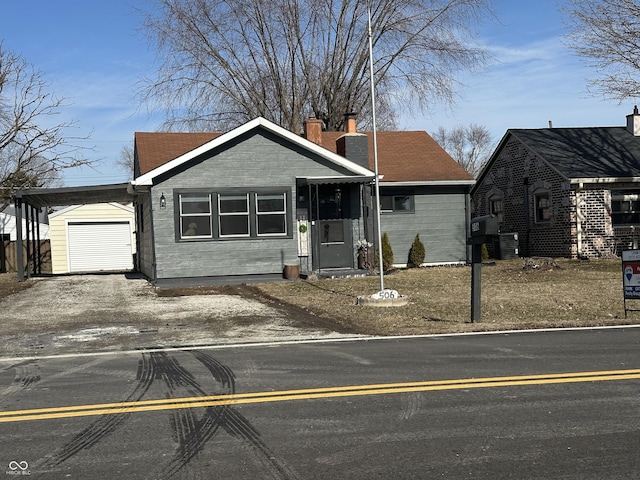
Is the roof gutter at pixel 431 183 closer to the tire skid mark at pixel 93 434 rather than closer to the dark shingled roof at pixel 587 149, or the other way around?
the dark shingled roof at pixel 587 149

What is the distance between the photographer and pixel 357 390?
22.2ft

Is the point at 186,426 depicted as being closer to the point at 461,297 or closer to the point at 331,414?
the point at 331,414

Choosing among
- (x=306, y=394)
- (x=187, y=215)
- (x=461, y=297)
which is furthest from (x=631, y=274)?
(x=187, y=215)

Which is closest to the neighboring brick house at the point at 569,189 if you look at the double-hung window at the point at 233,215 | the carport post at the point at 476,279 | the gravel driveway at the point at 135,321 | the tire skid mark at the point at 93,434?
the double-hung window at the point at 233,215

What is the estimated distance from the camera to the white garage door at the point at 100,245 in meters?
36.3

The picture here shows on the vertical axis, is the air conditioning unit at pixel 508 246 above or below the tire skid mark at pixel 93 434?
above

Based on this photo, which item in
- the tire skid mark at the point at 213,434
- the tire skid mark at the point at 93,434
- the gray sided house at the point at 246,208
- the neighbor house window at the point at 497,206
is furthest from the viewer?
the neighbor house window at the point at 497,206

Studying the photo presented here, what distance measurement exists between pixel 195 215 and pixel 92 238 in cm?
1835

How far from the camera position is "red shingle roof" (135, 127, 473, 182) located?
24.9 metres

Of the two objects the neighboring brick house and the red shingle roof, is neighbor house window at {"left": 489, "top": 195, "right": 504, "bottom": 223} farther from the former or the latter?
the red shingle roof

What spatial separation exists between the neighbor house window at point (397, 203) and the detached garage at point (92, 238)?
1671 centimetres

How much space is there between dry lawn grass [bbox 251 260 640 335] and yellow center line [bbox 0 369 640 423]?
3898mm

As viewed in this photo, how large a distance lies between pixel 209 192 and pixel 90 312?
6.62 metres

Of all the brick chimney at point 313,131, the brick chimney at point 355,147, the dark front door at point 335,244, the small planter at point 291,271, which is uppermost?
the brick chimney at point 313,131
